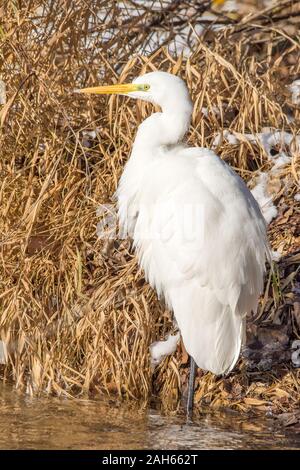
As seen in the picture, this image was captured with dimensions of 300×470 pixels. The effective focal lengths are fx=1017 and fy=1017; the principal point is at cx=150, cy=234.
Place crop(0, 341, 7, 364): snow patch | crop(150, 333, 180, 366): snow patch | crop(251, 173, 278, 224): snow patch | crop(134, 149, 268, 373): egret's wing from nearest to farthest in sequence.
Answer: crop(134, 149, 268, 373): egret's wing
crop(150, 333, 180, 366): snow patch
crop(0, 341, 7, 364): snow patch
crop(251, 173, 278, 224): snow patch

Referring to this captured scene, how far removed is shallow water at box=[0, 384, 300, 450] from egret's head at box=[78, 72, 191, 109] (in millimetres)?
1339

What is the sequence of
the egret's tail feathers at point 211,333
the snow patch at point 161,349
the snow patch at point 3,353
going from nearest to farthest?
the egret's tail feathers at point 211,333 → the snow patch at point 161,349 → the snow patch at point 3,353

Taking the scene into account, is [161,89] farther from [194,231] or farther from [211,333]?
[211,333]

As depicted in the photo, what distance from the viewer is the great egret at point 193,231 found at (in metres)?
4.18

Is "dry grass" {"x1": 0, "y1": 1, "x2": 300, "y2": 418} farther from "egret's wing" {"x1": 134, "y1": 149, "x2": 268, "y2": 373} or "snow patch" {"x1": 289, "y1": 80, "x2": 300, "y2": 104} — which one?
"egret's wing" {"x1": 134, "y1": 149, "x2": 268, "y2": 373}

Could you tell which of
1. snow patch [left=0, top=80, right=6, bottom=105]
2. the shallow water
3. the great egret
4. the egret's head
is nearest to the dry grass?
snow patch [left=0, top=80, right=6, bottom=105]

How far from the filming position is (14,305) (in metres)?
4.80

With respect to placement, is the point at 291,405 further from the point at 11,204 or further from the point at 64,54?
the point at 64,54

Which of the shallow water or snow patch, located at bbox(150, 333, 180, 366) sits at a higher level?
snow patch, located at bbox(150, 333, 180, 366)

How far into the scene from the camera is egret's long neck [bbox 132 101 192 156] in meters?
4.32

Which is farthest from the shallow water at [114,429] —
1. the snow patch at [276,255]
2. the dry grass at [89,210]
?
the snow patch at [276,255]

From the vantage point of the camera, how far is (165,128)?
14.4ft

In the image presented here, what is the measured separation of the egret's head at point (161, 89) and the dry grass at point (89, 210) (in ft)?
1.90

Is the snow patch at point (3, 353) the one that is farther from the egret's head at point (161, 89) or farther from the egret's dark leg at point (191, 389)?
the egret's head at point (161, 89)
